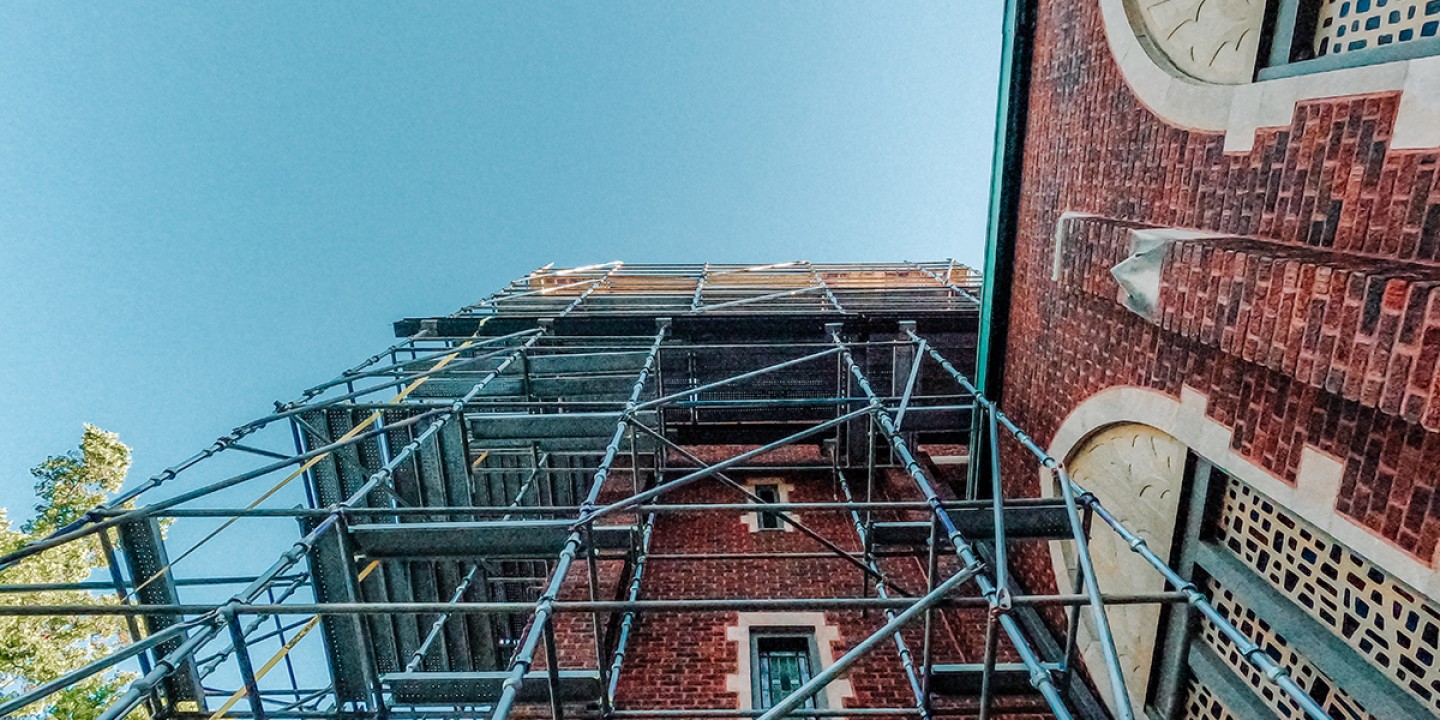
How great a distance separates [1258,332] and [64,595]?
21533mm

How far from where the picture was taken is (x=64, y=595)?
14.8m

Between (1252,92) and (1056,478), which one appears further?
(1056,478)

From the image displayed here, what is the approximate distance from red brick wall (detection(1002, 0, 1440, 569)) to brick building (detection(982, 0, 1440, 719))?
2cm

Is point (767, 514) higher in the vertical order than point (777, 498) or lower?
higher

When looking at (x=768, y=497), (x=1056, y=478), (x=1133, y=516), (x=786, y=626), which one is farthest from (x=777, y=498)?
(x=1133, y=516)

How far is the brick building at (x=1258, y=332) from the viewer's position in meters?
3.82

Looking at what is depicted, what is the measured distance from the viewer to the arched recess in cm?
621

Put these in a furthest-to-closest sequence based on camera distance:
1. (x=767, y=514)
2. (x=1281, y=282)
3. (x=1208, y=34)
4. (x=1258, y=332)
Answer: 1. (x=767, y=514)
2. (x=1208, y=34)
3. (x=1258, y=332)
4. (x=1281, y=282)

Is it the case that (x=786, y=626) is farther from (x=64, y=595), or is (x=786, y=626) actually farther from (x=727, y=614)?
(x=64, y=595)

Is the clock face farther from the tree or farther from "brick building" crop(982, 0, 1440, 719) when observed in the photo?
the tree

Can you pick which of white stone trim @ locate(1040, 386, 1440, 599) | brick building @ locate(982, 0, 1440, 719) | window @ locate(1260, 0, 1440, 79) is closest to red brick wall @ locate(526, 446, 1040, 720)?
brick building @ locate(982, 0, 1440, 719)

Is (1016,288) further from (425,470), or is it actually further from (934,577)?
(425,470)

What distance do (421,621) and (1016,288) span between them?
10976 mm

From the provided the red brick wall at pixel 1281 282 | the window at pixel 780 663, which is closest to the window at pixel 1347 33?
the red brick wall at pixel 1281 282
